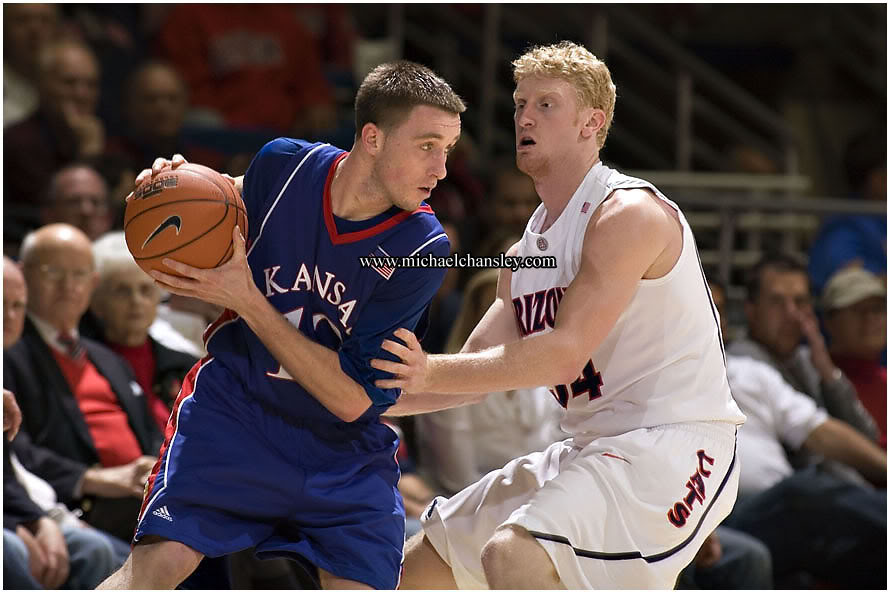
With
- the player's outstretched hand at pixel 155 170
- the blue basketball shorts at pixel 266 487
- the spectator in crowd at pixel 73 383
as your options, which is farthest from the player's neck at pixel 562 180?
the spectator in crowd at pixel 73 383

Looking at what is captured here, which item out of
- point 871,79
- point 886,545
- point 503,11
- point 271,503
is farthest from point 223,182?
point 871,79

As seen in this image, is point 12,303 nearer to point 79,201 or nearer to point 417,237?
point 79,201

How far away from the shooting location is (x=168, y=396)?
17.7 ft

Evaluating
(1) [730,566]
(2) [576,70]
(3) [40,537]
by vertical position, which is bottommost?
(1) [730,566]

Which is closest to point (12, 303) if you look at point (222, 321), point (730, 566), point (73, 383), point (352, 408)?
point (73, 383)

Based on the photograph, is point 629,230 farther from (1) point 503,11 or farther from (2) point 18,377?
(1) point 503,11

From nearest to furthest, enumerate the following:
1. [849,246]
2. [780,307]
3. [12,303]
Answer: [12,303] < [780,307] < [849,246]

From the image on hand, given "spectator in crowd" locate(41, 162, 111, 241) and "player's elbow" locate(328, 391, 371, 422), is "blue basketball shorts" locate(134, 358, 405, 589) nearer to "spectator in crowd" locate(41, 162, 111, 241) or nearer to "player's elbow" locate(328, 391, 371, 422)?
"player's elbow" locate(328, 391, 371, 422)

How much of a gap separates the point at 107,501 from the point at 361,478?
163 cm

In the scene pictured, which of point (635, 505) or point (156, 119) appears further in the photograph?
point (156, 119)

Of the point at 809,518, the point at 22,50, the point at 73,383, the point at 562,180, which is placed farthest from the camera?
the point at 22,50

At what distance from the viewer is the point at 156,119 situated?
7.34m

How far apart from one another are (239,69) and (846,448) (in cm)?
441

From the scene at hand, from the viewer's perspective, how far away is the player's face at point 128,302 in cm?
531
